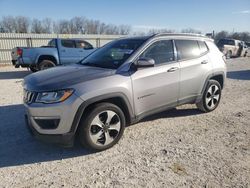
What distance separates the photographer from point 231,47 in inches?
902

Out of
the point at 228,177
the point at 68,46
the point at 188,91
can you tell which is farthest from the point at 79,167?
the point at 68,46

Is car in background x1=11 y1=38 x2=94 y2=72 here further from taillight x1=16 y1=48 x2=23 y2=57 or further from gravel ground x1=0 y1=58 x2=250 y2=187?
gravel ground x1=0 y1=58 x2=250 y2=187

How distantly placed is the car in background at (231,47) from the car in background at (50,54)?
587 inches

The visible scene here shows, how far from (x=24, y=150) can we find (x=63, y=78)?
1359 mm

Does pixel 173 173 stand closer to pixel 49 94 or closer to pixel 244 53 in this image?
pixel 49 94

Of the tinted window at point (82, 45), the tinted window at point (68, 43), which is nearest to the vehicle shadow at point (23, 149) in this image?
the tinted window at point (68, 43)

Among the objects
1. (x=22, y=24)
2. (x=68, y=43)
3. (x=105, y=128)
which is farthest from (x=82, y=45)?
(x=22, y=24)

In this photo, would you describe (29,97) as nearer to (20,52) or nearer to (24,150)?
(24,150)

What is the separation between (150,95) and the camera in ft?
13.5

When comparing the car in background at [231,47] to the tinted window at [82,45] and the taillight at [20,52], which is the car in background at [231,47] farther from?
the taillight at [20,52]

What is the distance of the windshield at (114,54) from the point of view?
4.05 meters

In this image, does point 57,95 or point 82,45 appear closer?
point 57,95

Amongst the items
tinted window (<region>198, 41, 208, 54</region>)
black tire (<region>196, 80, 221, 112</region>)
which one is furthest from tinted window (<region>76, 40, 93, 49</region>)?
→ black tire (<region>196, 80, 221, 112</region>)

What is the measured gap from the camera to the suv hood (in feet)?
11.0
